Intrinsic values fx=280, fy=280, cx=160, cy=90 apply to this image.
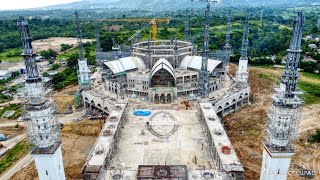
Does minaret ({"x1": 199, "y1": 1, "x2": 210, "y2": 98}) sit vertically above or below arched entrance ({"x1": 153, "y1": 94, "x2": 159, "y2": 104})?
above

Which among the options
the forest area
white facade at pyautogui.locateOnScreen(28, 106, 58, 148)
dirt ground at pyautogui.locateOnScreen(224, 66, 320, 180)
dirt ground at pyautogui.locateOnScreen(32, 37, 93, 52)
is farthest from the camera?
dirt ground at pyautogui.locateOnScreen(32, 37, 93, 52)

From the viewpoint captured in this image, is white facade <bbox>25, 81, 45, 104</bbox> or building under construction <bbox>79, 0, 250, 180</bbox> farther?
building under construction <bbox>79, 0, 250, 180</bbox>

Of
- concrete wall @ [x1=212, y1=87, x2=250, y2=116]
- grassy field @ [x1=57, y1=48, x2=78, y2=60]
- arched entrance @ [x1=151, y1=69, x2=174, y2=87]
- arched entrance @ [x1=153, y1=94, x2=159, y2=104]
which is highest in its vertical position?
arched entrance @ [x1=151, y1=69, x2=174, y2=87]

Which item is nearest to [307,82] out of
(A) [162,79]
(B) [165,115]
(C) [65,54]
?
(A) [162,79]

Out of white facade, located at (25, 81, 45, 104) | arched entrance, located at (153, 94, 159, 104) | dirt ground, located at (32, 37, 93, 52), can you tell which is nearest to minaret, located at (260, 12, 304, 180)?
white facade, located at (25, 81, 45, 104)

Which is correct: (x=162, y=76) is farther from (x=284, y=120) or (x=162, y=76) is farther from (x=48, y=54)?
(x=48, y=54)

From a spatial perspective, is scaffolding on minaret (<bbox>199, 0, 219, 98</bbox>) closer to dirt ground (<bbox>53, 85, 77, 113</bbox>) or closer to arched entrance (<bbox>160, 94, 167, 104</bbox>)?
arched entrance (<bbox>160, 94, 167, 104</bbox>)

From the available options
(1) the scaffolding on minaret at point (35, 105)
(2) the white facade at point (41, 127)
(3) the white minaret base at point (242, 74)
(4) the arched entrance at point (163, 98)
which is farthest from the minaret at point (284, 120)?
(3) the white minaret base at point (242, 74)

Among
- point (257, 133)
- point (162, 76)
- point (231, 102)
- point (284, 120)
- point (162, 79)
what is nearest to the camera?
point (284, 120)
